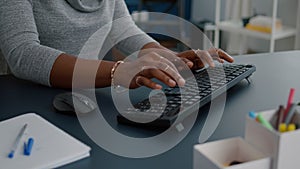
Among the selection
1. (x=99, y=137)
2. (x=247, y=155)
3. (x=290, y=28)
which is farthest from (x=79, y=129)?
(x=290, y=28)

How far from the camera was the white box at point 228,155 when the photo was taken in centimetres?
51

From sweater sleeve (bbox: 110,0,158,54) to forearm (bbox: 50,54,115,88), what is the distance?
1.25 feet

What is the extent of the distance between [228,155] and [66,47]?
2.69ft

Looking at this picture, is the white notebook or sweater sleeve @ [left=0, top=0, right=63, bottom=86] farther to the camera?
sweater sleeve @ [left=0, top=0, right=63, bottom=86]

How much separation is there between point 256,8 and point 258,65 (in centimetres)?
269

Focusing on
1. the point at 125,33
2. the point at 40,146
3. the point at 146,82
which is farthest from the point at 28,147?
the point at 125,33

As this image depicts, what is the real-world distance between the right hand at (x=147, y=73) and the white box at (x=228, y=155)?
300 millimetres

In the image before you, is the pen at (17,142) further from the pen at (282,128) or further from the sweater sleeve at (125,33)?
the sweater sleeve at (125,33)

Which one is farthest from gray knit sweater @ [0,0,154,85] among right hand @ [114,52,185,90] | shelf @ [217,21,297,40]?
shelf @ [217,21,297,40]

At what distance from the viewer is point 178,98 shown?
84 centimetres

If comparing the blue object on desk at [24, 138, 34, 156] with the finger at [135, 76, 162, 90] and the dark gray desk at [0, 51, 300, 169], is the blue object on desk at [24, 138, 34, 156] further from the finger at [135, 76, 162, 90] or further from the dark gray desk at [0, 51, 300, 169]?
the finger at [135, 76, 162, 90]

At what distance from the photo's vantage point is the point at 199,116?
824mm

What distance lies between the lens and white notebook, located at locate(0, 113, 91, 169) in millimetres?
631

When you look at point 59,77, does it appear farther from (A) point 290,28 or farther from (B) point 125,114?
(A) point 290,28
